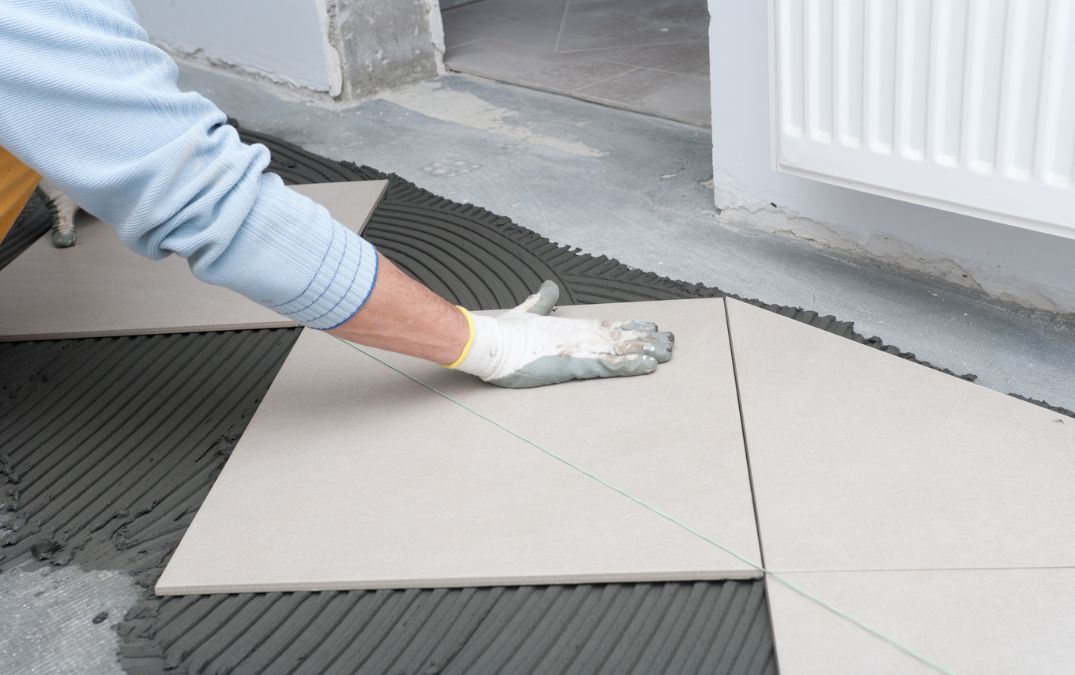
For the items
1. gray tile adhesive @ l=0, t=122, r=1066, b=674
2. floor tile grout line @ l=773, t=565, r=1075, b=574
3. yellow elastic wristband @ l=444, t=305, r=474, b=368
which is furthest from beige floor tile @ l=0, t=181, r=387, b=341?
floor tile grout line @ l=773, t=565, r=1075, b=574

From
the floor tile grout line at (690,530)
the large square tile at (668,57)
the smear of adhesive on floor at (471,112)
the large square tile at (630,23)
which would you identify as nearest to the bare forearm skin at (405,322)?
the floor tile grout line at (690,530)

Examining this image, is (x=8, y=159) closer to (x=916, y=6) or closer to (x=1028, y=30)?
(x=916, y=6)

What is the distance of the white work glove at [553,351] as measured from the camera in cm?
155

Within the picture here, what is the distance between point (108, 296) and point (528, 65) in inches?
68.0

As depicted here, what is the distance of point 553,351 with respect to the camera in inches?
62.5

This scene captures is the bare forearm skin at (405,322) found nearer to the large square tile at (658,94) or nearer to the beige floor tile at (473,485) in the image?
the beige floor tile at (473,485)

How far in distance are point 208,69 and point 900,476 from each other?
Answer: 3124 millimetres

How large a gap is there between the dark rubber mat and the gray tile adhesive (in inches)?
0.8

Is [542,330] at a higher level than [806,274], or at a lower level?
higher

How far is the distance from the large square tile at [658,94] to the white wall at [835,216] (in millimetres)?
556

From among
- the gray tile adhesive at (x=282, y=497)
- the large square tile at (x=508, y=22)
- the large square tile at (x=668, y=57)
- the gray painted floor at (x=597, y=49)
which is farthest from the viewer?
the large square tile at (x=508, y=22)

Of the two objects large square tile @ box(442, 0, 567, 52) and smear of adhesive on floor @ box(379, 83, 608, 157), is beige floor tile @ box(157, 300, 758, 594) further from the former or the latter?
large square tile @ box(442, 0, 567, 52)

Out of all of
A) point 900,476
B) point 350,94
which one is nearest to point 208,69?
point 350,94

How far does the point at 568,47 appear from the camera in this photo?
3.47 metres
